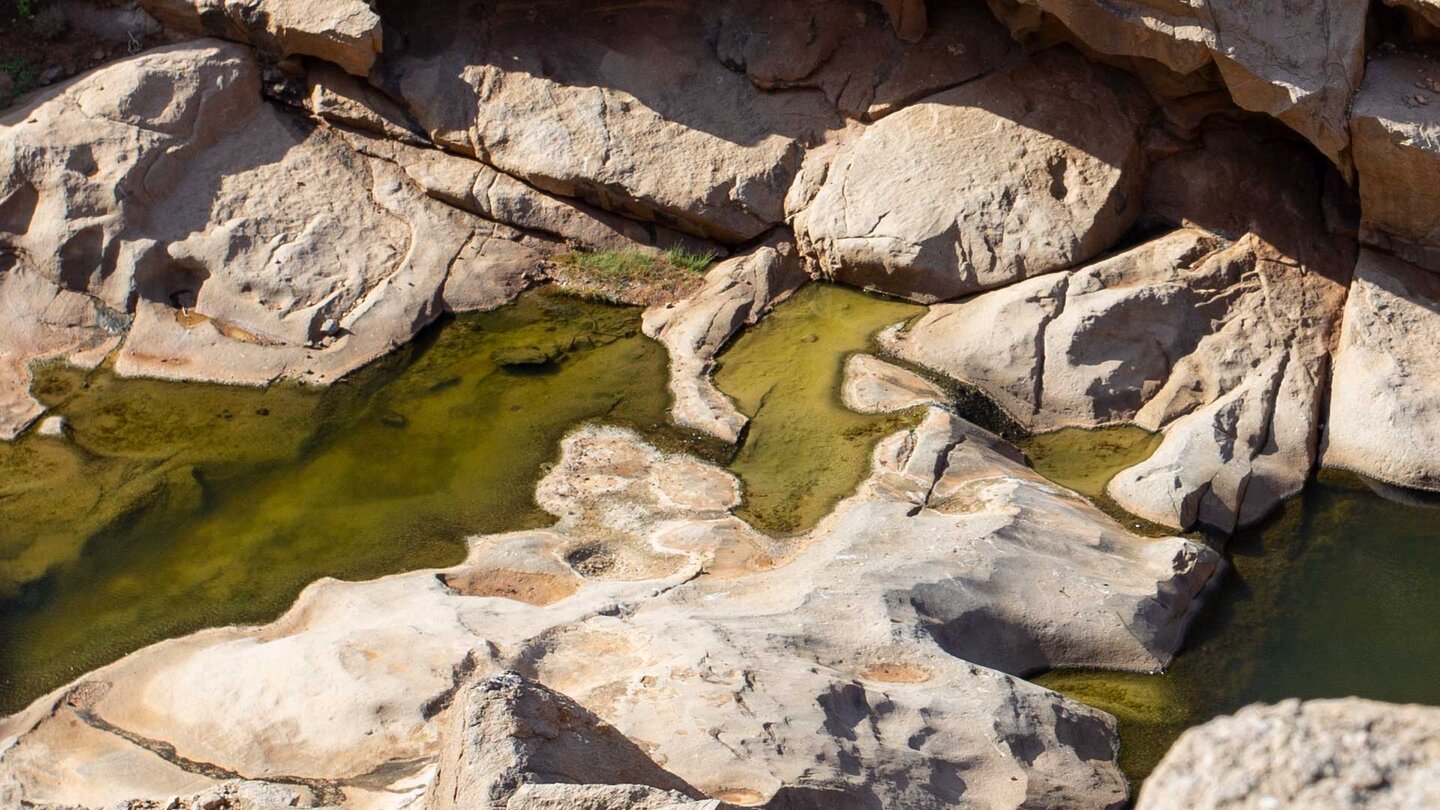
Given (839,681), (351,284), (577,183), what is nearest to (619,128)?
(577,183)

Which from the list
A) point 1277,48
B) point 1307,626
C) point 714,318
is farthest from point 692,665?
point 1277,48

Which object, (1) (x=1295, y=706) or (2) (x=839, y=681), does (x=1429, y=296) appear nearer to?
(2) (x=839, y=681)

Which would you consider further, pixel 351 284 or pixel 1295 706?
pixel 351 284

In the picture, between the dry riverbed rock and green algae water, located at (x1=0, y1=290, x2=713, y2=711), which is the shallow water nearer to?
green algae water, located at (x1=0, y1=290, x2=713, y2=711)

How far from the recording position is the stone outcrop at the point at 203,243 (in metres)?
9.86

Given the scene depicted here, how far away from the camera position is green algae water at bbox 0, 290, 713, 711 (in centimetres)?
783

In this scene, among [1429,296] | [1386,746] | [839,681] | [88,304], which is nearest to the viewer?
[1386,746]

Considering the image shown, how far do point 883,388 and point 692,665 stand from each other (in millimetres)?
3459

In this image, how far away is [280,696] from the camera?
20.9 feet

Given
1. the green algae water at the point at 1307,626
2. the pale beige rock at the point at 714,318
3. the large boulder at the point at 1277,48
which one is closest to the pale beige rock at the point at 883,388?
the pale beige rock at the point at 714,318

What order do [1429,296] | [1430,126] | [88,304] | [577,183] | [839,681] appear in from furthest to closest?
[577,183] < [88,304] < [1429,296] < [1430,126] < [839,681]

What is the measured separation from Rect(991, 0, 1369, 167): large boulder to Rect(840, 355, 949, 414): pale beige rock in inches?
105

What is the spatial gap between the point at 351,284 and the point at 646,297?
218 cm

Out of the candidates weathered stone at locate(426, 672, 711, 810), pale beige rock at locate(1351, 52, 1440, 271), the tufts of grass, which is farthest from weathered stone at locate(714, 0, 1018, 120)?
weathered stone at locate(426, 672, 711, 810)
